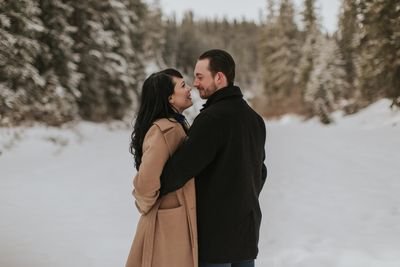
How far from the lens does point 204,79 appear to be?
293 centimetres

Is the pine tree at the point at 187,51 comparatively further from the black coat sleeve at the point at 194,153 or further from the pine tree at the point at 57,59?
the black coat sleeve at the point at 194,153

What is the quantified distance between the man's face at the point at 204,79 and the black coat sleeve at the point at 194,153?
23cm

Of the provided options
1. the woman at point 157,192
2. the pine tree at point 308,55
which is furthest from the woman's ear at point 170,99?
the pine tree at point 308,55

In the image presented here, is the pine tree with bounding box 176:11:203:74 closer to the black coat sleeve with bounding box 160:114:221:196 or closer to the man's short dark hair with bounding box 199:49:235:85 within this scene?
the man's short dark hair with bounding box 199:49:235:85

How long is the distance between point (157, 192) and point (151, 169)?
0.17 meters

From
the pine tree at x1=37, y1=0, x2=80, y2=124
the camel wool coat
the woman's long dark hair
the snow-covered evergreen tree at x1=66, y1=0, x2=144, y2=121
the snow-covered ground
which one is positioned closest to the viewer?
the camel wool coat

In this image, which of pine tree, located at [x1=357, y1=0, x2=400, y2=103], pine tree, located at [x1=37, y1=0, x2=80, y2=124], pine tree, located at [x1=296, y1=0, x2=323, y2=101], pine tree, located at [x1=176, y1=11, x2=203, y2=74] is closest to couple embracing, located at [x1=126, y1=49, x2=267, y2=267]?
pine tree, located at [x1=357, y1=0, x2=400, y2=103]

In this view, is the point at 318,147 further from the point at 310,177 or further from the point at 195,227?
the point at 195,227

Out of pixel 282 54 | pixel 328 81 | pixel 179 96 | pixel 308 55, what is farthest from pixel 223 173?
pixel 282 54

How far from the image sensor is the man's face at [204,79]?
292 centimetres

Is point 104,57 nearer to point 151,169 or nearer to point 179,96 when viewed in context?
point 179,96

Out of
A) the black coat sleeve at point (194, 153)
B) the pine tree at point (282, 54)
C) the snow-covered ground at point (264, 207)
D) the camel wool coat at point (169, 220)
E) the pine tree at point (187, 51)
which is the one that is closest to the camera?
the black coat sleeve at point (194, 153)

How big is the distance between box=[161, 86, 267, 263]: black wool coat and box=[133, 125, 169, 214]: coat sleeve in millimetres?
58

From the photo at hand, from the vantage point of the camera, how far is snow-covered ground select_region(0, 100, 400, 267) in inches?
244
